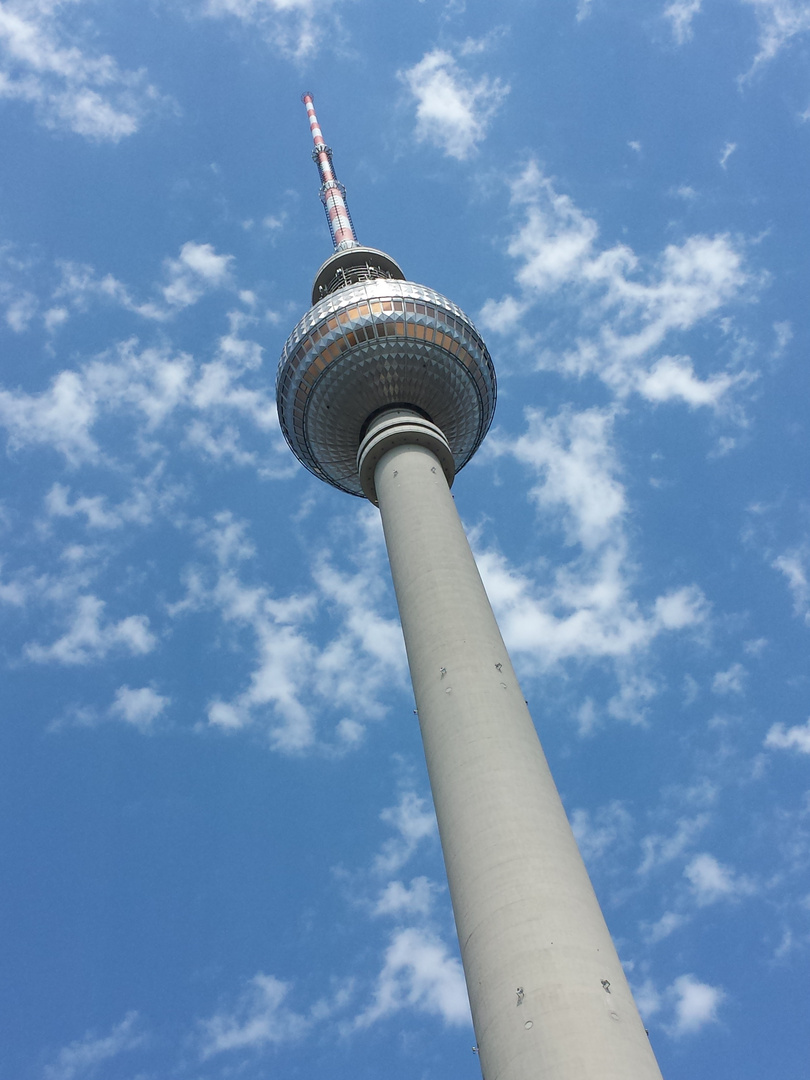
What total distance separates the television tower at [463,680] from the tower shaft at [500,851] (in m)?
0.06

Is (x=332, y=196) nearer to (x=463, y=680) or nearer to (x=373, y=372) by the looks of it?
(x=373, y=372)

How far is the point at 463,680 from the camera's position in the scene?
124 feet

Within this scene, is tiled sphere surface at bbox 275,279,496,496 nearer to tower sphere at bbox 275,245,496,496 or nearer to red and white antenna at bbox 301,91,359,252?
tower sphere at bbox 275,245,496,496

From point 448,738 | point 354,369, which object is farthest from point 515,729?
point 354,369

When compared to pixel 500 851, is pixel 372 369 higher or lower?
higher

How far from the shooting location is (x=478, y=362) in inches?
2386

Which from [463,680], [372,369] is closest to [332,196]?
[372,369]

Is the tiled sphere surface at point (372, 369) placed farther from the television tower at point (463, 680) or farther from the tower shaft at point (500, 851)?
the tower shaft at point (500, 851)

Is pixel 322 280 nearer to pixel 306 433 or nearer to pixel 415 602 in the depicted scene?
pixel 306 433

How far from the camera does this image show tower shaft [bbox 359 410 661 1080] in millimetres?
26141

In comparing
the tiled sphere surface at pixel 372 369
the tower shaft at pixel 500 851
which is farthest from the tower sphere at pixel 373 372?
the tower shaft at pixel 500 851

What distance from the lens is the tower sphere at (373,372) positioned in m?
56.1

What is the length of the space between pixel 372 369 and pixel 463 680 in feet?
81.4

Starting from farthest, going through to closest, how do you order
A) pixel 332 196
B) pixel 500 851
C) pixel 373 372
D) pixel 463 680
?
1. pixel 332 196
2. pixel 373 372
3. pixel 463 680
4. pixel 500 851
